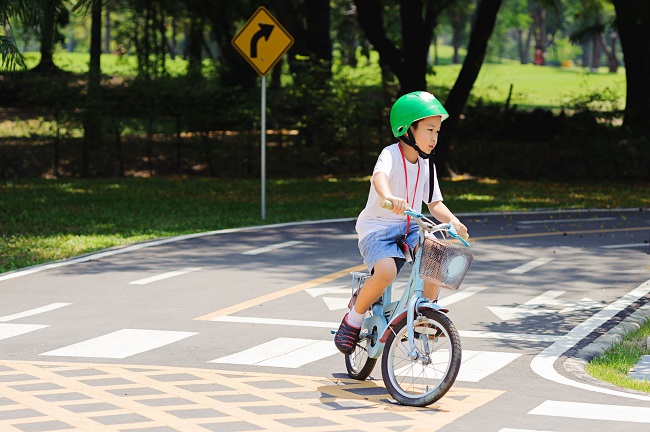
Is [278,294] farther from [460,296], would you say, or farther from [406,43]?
[406,43]

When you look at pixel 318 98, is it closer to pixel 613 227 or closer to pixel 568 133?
pixel 568 133

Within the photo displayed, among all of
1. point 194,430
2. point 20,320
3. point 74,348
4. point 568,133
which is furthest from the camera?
point 568,133

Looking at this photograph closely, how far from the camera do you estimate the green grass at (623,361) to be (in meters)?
7.82

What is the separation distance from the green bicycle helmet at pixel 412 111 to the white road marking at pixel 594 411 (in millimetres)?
1697

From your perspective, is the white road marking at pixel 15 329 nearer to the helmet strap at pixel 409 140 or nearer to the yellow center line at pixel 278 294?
the yellow center line at pixel 278 294

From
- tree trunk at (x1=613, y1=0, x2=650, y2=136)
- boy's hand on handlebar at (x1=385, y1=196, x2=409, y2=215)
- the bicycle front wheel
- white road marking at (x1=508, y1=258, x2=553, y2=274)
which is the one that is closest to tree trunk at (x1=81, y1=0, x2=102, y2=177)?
tree trunk at (x1=613, y1=0, x2=650, y2=136)

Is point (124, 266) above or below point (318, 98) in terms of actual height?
below

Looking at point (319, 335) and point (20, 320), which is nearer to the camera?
→ point (319, 335)

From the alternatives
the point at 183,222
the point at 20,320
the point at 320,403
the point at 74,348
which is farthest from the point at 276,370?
the point at 183,222

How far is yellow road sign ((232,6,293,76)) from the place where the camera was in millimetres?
19500

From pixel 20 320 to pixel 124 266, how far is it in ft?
11.9

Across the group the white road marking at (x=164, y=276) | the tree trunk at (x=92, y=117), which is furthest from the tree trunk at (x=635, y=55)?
Result: the white road marking at (x=164, y=276)

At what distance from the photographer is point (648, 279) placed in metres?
12.9

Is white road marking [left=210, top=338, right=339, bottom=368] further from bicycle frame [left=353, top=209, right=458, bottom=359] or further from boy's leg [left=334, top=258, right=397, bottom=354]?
bicycle frame [left=353, top=209, right=458, bottom=359]
